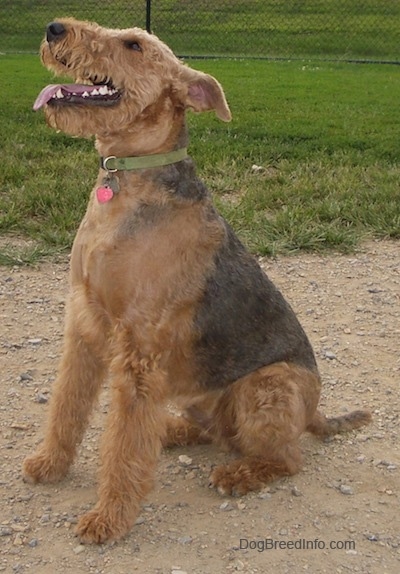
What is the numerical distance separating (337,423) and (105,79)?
2152 millimetres

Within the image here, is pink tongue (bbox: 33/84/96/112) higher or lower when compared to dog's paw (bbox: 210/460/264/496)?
higher

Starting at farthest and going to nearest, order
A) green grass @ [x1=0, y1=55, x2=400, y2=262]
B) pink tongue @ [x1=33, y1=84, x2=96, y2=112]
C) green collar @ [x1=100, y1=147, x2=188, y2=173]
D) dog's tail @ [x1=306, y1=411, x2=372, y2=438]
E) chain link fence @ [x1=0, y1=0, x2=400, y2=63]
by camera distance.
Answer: chain link fence @ [x1=0, y1=0, x2=400, y2=63], green grass @ [x1=0, y1=55, x2=400, y2=262], dog's tail @ [x1=306, y1=411, x2=372, y2=438], green collar @ [x1=100, y1=147, x2=188, y2=173], pink tongue @ [x1=33, y1=84, x2=96, y2=112]

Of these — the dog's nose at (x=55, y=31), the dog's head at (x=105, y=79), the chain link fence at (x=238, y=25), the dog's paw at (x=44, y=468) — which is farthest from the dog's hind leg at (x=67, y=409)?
the chain link fence at (x=238, y=25)

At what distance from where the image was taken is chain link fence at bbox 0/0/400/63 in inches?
763

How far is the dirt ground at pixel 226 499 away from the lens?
3.36m

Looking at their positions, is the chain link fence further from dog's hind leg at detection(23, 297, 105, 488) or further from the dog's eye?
dog's hind leg at detection(23, 297, 105, 488)

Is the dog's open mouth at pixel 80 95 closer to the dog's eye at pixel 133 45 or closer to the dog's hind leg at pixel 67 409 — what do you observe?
the dog's eye at pixel 133 45

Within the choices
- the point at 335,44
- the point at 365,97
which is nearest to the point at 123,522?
the point at 365,97

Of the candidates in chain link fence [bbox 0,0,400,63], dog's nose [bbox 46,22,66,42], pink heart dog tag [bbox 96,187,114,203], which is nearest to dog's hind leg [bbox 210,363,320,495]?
pink heart dog tag [bbox 96,187,114,203]

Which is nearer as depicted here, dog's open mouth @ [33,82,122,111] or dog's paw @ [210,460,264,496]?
dog's open mouth @ [33,82,122,111]

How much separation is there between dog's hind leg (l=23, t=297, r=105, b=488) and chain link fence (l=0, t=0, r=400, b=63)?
50.7ft

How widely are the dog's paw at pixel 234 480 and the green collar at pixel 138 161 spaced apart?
148 centimetres

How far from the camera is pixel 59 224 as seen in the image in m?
6.81

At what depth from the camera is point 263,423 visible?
3752 mm
